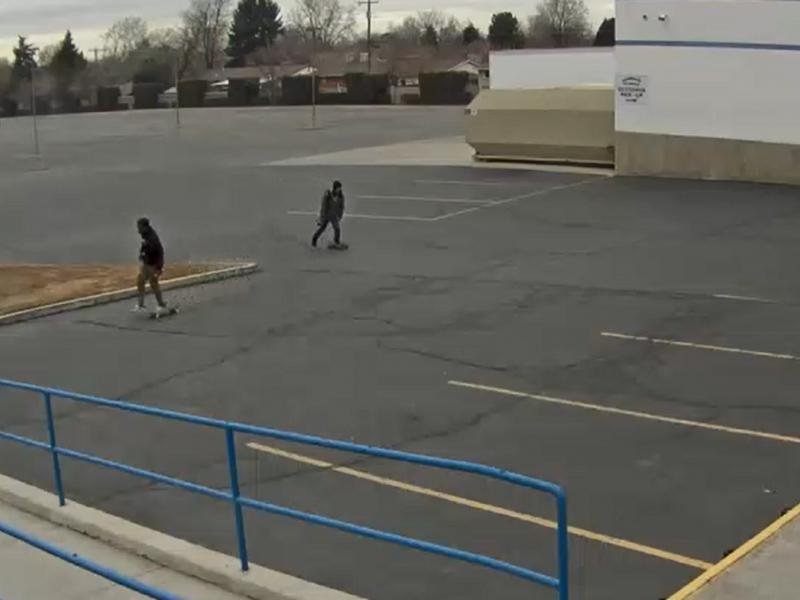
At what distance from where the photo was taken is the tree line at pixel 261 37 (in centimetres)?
13088

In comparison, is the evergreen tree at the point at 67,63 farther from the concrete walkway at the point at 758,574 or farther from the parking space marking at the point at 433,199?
the concrete walkway at the point at 758,574

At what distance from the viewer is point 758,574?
601 cm

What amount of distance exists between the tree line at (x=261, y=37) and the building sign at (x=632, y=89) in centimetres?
9517

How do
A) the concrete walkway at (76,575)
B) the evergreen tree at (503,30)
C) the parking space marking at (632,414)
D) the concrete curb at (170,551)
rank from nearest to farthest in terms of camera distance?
1. the concrete curb at (170,551)
2. the concrete walkway at (76,575)
3. the parking space marking at (632,414)
4. the evergreen tree at (503,30)

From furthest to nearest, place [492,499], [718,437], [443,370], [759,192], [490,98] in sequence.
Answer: [490,98] → [759,192] → [443,370] → [718,437] → [492,499]

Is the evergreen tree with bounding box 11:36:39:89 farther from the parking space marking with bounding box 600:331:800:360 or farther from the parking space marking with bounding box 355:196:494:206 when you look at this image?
the parking space marking with bounding box 600:331:800:360

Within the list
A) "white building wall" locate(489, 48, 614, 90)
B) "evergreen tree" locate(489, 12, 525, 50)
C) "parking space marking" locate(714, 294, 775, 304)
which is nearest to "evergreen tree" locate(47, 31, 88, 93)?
"evergreen tree" locate(489, 12, 525, 50)

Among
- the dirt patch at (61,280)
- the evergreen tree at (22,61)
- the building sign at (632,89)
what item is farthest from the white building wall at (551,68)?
the evergreen tree at (22,61)

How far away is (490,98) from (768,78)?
10642 millimetres

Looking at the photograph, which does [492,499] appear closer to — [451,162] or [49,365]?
[49,365]

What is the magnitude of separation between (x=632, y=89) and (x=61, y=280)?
778 inches

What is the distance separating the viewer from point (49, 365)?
14047 millimetres

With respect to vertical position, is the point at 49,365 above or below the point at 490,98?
below

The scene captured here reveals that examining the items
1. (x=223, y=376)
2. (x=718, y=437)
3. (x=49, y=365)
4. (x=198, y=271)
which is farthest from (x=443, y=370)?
(x=198, y=271)
